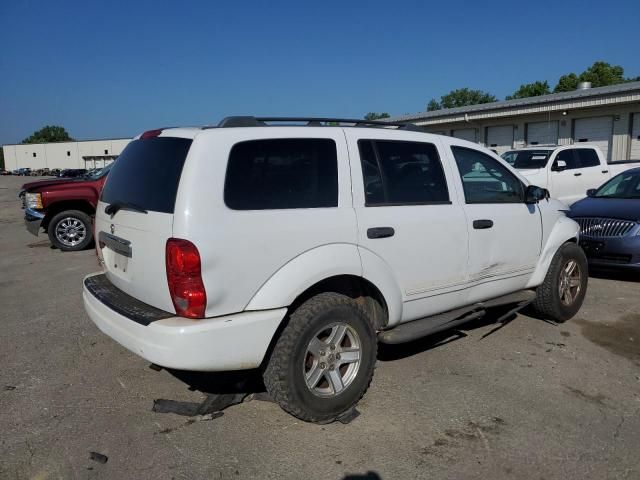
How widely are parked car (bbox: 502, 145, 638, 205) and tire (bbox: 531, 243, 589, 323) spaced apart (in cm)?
686

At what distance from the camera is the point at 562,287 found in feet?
18.3

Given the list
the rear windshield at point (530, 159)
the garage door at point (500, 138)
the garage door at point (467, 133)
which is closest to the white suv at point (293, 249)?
the rear windshield at point (530, 159)

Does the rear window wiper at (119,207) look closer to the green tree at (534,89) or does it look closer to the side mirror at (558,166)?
the side mirror at (558,166)

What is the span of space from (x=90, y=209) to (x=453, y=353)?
28.2ft

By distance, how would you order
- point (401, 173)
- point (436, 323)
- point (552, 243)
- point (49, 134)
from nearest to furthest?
point (401, 173), point (436, 323), point (552, 243), point (49, 134)

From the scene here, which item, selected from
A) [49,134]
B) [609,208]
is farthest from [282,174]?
[49,134]

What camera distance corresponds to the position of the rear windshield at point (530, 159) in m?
12.7

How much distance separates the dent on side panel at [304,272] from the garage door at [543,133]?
67.4 feet

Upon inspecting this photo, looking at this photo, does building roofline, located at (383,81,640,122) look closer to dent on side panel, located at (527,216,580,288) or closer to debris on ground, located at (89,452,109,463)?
dent on side panel, located at (527,216,580,288)

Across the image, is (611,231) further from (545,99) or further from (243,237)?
(545,99)

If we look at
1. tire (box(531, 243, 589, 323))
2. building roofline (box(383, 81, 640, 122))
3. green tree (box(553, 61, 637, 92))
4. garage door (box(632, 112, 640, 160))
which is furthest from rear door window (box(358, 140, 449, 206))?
green tree (box(553, 61, 637, 92))

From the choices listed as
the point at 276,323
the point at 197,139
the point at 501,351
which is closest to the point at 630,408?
the point at 501,351

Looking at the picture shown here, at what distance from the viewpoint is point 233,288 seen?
3152 mm

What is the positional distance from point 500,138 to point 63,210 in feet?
62.2
